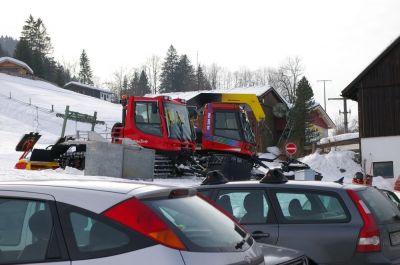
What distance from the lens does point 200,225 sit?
378 cm

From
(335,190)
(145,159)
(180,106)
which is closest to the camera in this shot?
(335,190)

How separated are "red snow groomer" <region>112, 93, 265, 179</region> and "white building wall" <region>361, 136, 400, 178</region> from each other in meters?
10.5

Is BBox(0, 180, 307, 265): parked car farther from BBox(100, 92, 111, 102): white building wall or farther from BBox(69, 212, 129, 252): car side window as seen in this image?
BBox(100, 92, 111, 102): white building wall

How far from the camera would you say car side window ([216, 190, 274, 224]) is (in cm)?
702

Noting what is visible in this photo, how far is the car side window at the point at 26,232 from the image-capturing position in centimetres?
354

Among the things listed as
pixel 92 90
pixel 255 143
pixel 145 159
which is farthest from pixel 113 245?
pixel 92 90

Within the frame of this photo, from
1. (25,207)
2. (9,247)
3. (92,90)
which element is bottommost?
(9,247)

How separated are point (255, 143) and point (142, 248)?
2239 centimetres

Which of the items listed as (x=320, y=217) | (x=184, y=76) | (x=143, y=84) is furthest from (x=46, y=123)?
(x=143, y=84)

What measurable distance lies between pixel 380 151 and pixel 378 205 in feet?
89.5

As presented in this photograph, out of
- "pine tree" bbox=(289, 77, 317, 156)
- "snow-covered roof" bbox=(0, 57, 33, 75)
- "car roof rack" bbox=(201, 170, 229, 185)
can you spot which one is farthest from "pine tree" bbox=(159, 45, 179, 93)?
"car roof rack" bbox=(201, 170, 229, 185)

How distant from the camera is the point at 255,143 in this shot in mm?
25562

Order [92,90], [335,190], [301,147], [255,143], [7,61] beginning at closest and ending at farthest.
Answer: [335,190] < [255,143] < [301,147] < [7,61] < [92,90]

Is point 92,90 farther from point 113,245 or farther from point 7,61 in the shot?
point 113,245
